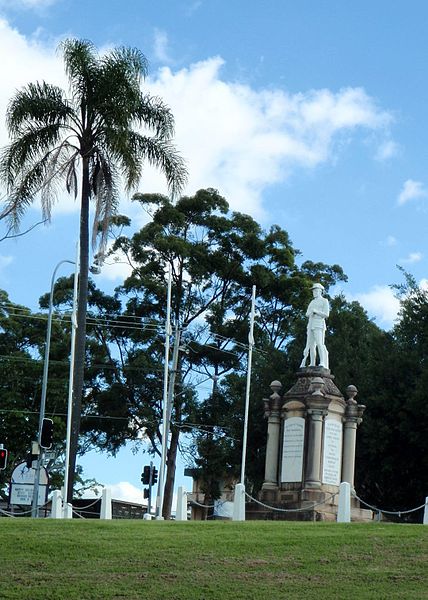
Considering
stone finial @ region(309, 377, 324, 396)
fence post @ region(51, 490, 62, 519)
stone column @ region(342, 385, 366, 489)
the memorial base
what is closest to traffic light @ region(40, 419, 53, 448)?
fence post @ region(51, 490, 62, 519)

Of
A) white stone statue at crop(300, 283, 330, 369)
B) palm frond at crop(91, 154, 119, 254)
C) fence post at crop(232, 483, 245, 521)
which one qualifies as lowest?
fence post at crop(232, 483, 245, 521)

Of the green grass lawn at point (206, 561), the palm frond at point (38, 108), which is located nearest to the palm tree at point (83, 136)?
the palm frond at point (38, 108)

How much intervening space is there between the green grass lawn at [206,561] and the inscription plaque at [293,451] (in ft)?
28.1

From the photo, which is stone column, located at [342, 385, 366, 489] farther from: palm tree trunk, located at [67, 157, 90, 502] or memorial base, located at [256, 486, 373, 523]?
palm tree trunk, located at [67, 157, 90, 502]

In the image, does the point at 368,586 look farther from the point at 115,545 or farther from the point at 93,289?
the point at 93,289

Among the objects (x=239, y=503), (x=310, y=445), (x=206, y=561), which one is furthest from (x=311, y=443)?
(x=206, y=561)

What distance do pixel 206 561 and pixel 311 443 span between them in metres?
13.1

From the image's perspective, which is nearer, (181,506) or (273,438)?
(181,506)

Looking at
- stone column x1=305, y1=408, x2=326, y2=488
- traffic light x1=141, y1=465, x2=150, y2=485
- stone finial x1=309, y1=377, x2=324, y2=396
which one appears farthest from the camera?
traffic light x1=141, y1=465, x2=150, y2=485

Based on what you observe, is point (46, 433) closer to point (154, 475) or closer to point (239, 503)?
point (239, 503)

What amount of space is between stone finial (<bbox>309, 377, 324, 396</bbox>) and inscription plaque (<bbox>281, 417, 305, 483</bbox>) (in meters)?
1.01

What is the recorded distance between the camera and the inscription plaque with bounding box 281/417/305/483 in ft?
115

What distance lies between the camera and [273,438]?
36344 millimetres

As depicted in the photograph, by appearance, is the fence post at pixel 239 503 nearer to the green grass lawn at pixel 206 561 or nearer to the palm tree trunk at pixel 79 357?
the green grass lawn at pixel 206 561
